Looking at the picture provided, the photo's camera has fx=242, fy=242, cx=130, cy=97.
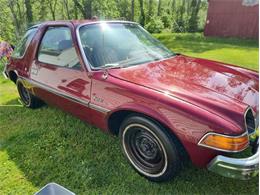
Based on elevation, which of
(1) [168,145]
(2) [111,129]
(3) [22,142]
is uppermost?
(1) [168,145]

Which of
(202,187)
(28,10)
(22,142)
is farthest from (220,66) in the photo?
(28,10)

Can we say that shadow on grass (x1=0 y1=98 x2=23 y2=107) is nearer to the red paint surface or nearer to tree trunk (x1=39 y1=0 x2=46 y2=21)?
the red paint surface

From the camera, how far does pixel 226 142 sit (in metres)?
1.93

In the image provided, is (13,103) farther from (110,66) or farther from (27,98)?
(110,66)

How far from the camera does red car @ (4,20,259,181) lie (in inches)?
78.6

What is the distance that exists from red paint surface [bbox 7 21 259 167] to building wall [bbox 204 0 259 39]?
1492 centimetres

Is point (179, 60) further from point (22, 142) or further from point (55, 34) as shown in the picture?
point (22, 142)

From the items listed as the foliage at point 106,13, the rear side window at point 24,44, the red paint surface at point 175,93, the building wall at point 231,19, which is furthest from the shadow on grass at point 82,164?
the foliage at point 106,13

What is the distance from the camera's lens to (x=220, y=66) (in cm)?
309

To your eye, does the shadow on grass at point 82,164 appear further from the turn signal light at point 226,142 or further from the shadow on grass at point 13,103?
the shadow on grass at point 13,103

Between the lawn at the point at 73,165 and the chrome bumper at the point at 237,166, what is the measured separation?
56cm

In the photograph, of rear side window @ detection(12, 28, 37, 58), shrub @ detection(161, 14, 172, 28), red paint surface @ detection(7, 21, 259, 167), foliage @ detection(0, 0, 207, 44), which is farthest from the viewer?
shrub @ detection(161, 14, 172, 28)

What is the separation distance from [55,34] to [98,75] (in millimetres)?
1268

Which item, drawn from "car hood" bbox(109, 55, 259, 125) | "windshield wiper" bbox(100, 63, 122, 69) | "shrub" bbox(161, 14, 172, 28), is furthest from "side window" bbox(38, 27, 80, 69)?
"shrub" bbox(161, 14, 172, 28)
